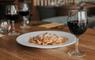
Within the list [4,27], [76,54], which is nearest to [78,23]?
[76,54]

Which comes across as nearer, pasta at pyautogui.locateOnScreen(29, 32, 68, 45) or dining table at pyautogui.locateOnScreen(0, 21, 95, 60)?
dining table at pyautogui.locateOnScreen(0, 21, 95, 60)

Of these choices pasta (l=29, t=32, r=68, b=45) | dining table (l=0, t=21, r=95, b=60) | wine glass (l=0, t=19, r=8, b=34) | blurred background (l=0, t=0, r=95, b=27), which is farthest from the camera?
blurred background (l=0, t=0, r=95, b=27)

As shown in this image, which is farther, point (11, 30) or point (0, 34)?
point (11, 30)

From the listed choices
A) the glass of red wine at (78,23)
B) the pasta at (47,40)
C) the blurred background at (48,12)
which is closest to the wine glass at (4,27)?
the pasta at (47,40)

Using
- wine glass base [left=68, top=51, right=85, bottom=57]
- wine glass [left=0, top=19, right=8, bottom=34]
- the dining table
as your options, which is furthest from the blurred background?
wine glass base [left=68, top=51, right=85, bottom=57]

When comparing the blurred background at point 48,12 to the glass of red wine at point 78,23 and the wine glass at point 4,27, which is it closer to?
the wine glass at point 4,27

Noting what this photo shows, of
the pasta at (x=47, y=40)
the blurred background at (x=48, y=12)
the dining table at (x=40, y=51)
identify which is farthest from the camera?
the blurred background at (x=48, y=12)

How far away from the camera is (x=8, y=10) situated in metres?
1.21

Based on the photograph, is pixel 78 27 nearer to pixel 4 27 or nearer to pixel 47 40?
pixel 47 40

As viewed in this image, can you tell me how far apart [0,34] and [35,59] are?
0.47 meters

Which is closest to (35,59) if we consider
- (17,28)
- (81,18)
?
(81,18)

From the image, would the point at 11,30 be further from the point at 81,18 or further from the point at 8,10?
the point at 81,18

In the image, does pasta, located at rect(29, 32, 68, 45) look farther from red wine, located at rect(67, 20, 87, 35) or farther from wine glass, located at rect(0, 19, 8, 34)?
wine glass, located at rect(0, 19, 8, 34)

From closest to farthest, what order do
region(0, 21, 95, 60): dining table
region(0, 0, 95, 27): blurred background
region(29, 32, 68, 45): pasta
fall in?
region(0, 21, 95, 60): dining table
region(29, 32, 68, 45): pasta
region(0, 0, 95, 27): blurred background
